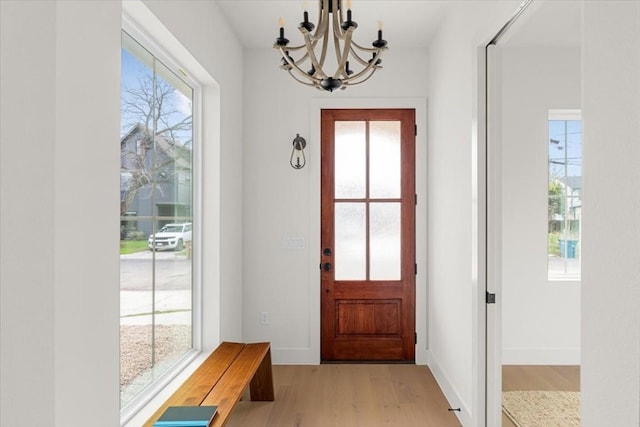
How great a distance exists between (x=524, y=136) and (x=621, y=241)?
312cm

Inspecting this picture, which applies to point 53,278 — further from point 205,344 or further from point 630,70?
point 205,344

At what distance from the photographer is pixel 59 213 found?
1000 mm

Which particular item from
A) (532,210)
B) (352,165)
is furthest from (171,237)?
(532,210)

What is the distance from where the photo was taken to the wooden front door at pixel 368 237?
13.3 feet

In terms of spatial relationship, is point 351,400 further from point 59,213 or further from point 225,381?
point 59,213

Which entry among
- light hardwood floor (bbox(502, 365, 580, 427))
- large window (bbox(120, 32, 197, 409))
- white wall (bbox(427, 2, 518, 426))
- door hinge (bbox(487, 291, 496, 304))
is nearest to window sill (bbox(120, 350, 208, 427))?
large window (bbox(120, 32, 197, 409))

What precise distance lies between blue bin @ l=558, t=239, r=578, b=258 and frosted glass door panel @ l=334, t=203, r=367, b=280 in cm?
180

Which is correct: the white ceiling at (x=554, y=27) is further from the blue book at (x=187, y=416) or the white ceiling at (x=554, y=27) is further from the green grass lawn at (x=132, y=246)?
the blue book at (x=187, y=416)

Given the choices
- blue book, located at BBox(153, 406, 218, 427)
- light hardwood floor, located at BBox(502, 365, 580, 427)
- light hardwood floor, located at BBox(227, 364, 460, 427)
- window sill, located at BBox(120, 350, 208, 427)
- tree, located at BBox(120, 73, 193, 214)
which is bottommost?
light hardwood floor, located at BBox(227, 364, 460, 427)

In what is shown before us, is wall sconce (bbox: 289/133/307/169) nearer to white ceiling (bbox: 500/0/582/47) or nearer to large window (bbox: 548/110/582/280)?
white ceiling (bbox: 500/0/582/47)

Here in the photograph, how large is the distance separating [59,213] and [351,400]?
272cm

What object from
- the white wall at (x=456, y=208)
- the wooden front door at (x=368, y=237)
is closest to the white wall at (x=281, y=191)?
the wooden front door at (x=368, y=237)

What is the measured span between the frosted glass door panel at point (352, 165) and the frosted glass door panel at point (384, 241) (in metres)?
0.23

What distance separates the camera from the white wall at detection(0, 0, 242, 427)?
32.4 inches
